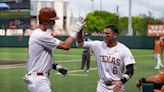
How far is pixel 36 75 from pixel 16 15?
44.1 metres

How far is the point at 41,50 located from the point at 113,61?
120 cm

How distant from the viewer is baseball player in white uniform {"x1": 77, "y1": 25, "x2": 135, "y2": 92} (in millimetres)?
6887

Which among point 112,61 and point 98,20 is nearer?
point 112,61

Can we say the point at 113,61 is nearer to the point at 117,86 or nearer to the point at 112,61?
the point at 112,61

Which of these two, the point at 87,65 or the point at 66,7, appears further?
the point at 66,7

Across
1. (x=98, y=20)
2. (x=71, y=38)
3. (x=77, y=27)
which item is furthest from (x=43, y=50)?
(x=98, y=20)

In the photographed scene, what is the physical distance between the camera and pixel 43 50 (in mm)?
6430

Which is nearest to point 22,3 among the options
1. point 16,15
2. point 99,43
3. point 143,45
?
point 16,15

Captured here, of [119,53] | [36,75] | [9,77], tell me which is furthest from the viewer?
[9,77]

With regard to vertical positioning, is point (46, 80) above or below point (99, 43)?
below

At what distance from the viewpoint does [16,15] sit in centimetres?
4978

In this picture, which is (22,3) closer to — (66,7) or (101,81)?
(101,81)

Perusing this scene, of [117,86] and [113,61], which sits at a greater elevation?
[113,61]

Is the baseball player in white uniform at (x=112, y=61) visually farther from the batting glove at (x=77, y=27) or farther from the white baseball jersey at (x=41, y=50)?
the white baseball jersey at (x=41, y=50)
